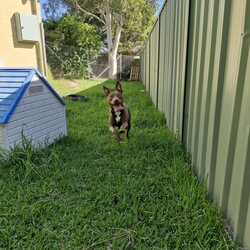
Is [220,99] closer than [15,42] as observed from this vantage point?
Yes

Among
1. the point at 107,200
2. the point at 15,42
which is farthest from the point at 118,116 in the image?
the point at 15,42

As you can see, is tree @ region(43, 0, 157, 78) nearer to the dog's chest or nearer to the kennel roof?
the kennel roof

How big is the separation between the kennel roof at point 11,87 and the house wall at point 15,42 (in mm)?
5132

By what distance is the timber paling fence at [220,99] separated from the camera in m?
1.20

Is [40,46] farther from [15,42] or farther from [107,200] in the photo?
[107,200]

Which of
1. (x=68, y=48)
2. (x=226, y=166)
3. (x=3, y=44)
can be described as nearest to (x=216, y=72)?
(x=226, y=166)

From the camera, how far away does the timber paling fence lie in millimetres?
1200

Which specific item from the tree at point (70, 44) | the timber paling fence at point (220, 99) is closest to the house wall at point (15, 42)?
the tree at point (70, 44)

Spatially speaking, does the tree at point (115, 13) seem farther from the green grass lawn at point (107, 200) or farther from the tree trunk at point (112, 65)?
the green grass lawn at point (107, 200)

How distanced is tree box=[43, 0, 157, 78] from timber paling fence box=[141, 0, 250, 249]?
1362 cm

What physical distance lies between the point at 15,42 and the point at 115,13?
30.2 feet

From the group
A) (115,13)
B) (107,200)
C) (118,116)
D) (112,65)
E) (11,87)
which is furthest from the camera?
(112,65)

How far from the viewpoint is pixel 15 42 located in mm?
7691

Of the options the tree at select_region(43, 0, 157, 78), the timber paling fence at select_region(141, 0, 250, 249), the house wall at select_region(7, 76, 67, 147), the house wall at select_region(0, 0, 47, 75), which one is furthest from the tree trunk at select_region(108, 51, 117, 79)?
the timber paling fence at select_region(141, 0, 250, 249)
